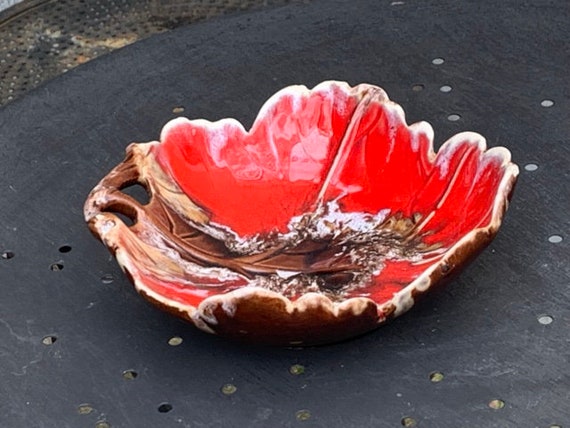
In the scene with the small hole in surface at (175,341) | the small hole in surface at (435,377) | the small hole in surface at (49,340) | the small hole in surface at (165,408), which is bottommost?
the small hole in surface at (435,377)

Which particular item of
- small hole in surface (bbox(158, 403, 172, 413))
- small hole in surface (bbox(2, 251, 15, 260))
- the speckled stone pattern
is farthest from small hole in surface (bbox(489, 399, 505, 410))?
the speckled stone pattern

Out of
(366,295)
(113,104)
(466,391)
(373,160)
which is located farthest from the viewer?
(113,104)

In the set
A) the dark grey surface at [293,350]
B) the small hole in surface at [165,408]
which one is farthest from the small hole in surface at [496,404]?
the small hole in surface at [165,408]

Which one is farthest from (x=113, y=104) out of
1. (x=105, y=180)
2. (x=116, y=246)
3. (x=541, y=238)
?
(x=541, y=238)

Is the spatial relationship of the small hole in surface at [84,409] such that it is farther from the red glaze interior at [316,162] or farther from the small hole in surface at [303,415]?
the red glaze interior at [316,162]

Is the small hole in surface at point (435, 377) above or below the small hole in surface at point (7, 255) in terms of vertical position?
below

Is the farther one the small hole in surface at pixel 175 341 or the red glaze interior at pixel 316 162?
the red glaze interior at pixel 316 162

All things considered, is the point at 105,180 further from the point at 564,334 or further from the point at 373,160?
the point at 564,334
